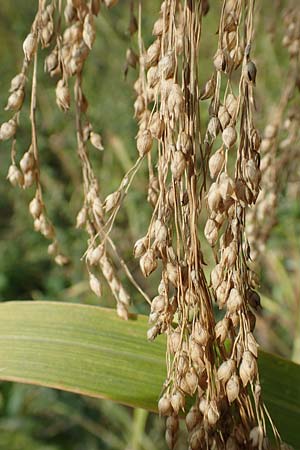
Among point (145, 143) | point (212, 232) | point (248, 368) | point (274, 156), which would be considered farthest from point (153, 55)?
point (274, 156)

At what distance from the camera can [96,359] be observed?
125 cm

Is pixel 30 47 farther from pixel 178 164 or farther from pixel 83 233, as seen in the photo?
pixel 83 233

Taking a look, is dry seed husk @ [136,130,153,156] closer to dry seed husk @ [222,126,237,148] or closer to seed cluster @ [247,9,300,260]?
dry seed husk @ [222,126,237,148]

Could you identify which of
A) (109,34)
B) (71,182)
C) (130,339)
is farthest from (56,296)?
(130,339)

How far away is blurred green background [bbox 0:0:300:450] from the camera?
2.47 meters

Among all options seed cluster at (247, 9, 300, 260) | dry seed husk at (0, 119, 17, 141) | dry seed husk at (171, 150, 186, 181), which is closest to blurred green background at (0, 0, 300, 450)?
seed cluster at (247, 9, 300, 260)

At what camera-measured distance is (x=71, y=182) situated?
3271 mm

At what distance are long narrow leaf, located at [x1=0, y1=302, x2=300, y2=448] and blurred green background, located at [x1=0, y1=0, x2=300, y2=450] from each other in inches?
34.9

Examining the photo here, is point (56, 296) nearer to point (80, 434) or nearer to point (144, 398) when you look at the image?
point (80, 434)

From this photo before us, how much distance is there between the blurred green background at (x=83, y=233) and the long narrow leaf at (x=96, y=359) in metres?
0.89

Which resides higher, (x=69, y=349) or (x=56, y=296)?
(x=69, y=349)

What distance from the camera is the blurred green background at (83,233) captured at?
247 centimetres

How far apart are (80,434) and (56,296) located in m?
0.52

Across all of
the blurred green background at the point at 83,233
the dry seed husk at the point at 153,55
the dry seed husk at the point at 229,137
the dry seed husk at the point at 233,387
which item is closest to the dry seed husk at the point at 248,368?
the dry seed husk at the point at 233,387
